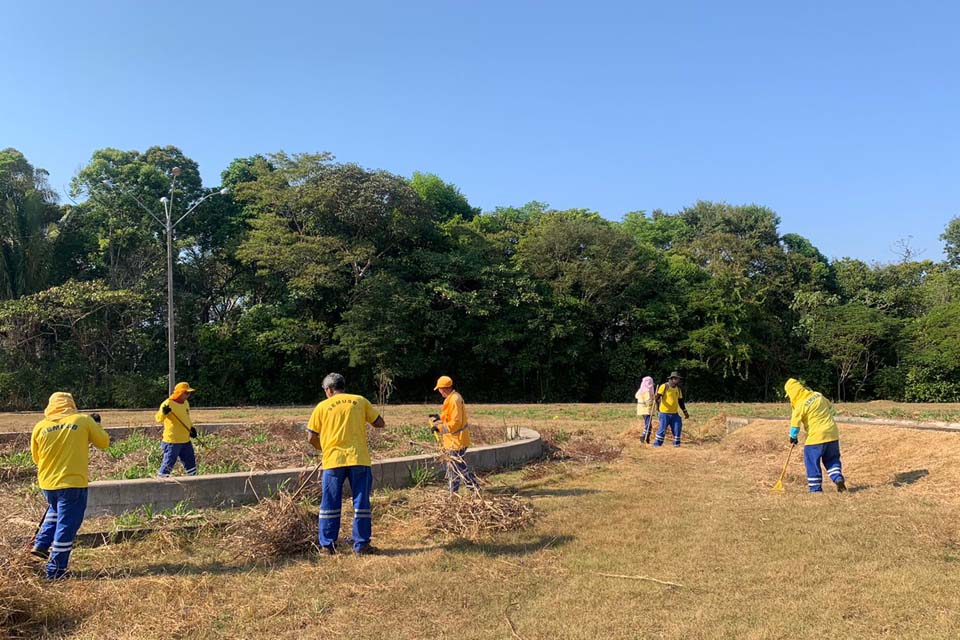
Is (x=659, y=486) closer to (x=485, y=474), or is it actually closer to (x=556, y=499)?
(x=556, y=499)

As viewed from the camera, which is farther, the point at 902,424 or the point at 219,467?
the point at 902,424

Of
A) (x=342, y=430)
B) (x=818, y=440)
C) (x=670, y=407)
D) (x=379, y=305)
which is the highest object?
(x=379, y=305)

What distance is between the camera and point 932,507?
695cm

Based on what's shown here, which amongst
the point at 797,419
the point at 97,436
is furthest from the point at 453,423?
the point at 797,419

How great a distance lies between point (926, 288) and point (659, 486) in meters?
35.4

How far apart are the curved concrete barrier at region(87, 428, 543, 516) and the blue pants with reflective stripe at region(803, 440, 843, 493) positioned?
16.2 feet

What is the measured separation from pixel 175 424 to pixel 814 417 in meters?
8.24

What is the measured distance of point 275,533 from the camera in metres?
5.59

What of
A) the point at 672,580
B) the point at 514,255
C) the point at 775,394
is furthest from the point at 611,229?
the point at 672,580

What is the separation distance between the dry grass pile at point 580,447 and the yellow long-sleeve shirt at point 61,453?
23.6 feet

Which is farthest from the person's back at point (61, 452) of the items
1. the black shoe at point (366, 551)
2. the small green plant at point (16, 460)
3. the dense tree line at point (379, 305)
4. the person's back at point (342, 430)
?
the dense tree line at point (379, 305)

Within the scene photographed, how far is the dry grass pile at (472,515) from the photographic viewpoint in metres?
6.18

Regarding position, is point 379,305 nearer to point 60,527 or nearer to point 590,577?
point 60,527

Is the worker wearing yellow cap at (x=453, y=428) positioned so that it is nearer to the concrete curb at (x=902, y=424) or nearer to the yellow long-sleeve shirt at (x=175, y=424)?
the yellow long-sleeve shirt at (x=175, y=424)
